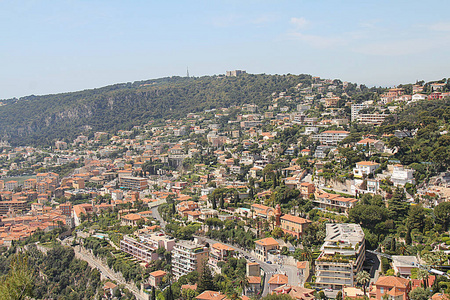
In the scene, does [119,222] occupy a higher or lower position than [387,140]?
lower

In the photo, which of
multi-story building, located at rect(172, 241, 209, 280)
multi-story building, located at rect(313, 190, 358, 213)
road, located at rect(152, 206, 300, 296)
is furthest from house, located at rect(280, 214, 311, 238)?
multi-story building, located at rect(172, 241, 209, 280)

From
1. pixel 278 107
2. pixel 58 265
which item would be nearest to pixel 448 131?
pixel 58 265

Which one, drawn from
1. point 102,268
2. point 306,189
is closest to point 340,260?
point 306,189

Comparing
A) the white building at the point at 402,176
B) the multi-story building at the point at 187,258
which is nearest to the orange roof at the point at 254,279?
the multi-story building at the point at 187,258

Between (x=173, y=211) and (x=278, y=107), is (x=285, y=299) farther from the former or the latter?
(x=278, y=107)

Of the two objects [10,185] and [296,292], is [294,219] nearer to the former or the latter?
[296,292]

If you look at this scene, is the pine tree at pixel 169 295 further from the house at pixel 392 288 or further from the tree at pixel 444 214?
the tree at pixel 444 214

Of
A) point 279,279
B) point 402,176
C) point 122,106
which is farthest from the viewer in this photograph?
point 122,106
